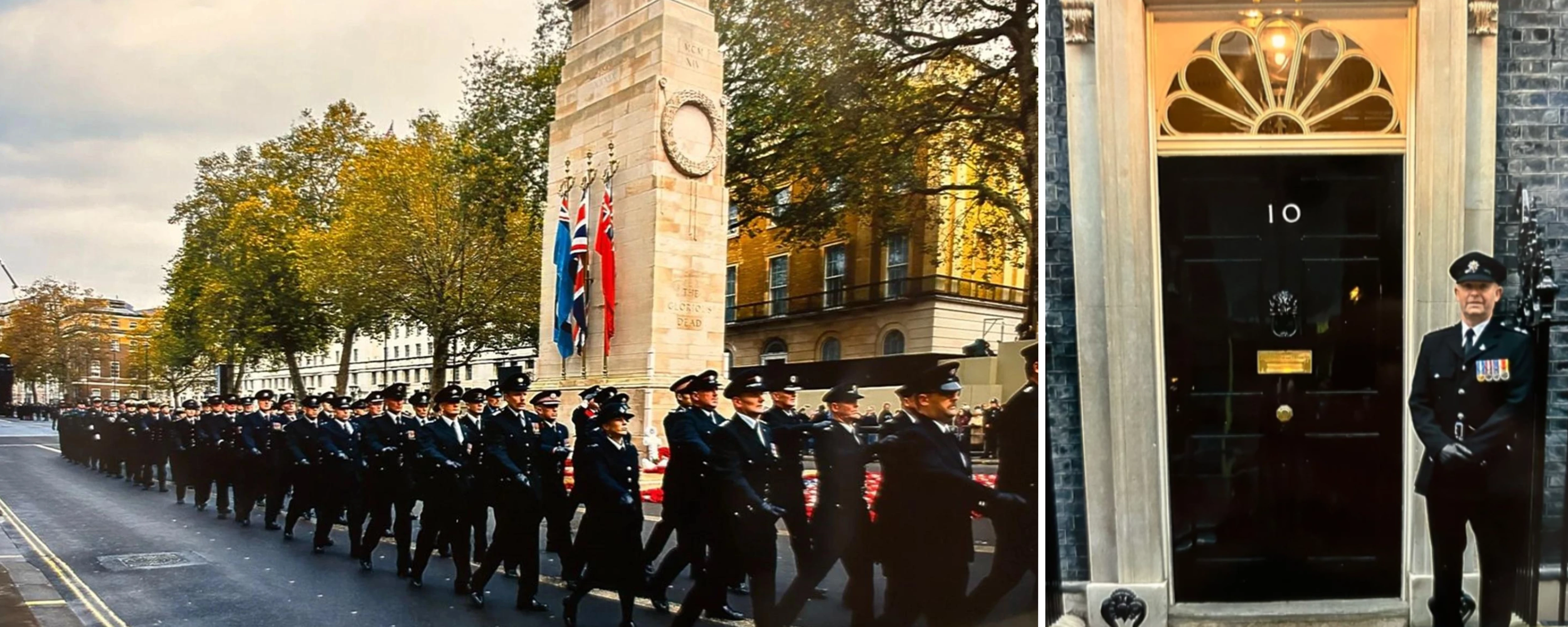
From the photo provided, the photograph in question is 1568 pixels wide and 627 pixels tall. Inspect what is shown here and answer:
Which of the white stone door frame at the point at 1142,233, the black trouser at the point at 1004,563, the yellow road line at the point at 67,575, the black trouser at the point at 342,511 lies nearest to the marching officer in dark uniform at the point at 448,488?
the black trouser at the point at 342,511

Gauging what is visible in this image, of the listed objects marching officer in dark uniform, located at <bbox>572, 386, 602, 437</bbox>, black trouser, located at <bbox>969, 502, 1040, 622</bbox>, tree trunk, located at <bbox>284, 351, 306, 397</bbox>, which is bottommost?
black trouser, located at <bbox>969, 502, 1040, 622</bbox>

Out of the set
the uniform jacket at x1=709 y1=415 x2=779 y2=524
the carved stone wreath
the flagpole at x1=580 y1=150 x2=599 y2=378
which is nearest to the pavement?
the uniform jacket at x1=709 y1=415 x2=779 y2=524

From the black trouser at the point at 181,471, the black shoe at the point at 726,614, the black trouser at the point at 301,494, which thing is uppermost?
the black trouser at the point at 181,471

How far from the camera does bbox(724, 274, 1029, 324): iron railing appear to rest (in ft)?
13.1

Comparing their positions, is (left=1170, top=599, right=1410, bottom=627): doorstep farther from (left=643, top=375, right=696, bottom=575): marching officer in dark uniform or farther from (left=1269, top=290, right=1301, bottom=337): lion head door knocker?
(left=643, top=375, right=696, bottom=575): marching officer in dark uniform

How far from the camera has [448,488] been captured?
4.48 metres

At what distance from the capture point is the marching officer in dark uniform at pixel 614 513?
13.3 feet

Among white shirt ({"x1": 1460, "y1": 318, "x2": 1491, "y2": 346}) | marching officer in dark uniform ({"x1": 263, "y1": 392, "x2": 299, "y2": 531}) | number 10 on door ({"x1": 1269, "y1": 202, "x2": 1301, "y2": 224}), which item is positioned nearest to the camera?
white shirt ({"x1": 1460, "y1": 318, "x2": 1491, "y2": 346})

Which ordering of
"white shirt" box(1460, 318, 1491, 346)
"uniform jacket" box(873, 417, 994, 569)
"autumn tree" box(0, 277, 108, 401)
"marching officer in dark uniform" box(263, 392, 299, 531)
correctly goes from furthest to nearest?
"marching officer in dark uniform" box(263, 392, 299, 531) < "white shirt" box(1460, 318, 1491, 346) < "uniform jacket" box(873, 417, 994, 569) < "autumn tree" box(0, 277, 108, 401)

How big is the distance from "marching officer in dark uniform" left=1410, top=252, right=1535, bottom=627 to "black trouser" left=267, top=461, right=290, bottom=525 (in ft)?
14.5

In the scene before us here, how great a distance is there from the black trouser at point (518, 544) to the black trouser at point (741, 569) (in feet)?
1.85

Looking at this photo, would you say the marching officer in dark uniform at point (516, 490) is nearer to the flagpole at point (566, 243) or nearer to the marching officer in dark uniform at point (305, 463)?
the flagpole at point (566, 243)

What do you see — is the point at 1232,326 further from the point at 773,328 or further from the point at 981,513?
the point at 773,328

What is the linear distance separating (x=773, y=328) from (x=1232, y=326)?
1.89 m
